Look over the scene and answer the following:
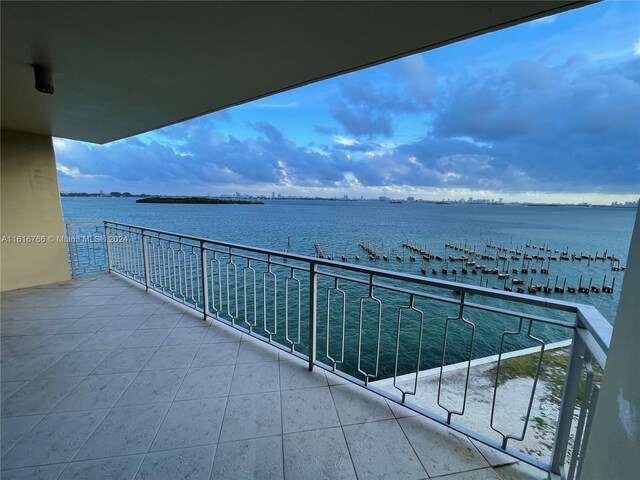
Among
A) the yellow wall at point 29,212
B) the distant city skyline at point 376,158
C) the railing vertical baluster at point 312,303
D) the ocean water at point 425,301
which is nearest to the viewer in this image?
the railing vertical baluster at point 312,303

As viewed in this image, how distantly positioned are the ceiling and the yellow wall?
2.03 m

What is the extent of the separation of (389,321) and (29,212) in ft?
32.6

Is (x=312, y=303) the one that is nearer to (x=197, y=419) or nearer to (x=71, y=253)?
(x=197, y=419)

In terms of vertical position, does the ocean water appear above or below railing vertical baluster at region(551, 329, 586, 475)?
below

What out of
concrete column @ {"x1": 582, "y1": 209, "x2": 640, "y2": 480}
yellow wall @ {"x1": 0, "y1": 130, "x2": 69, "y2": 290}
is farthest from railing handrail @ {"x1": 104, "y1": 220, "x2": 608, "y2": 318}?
yellow wall @ {"x1": 0, "y1": 130, "x2": 69, "y2": 290}

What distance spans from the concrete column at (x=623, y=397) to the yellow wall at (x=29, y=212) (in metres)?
6.50

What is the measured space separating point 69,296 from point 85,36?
385 cm

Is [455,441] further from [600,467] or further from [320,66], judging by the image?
[320,66]

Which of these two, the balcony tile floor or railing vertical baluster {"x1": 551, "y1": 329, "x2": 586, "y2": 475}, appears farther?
the balcony tile floor

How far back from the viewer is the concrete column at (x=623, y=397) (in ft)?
1.97

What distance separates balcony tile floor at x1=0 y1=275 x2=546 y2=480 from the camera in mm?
1442

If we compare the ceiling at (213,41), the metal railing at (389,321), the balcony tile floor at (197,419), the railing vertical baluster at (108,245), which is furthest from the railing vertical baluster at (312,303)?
the railing vertical baluster at (108,245)

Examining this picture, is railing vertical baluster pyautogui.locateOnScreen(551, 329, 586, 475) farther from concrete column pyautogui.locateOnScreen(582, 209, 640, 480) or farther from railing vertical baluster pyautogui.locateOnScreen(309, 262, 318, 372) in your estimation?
railing vertical baluster pyautogui.locateOnScreen(309, 262, 318, 372)

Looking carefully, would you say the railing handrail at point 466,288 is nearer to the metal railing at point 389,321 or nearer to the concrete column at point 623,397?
the metal railing at point 389,321
